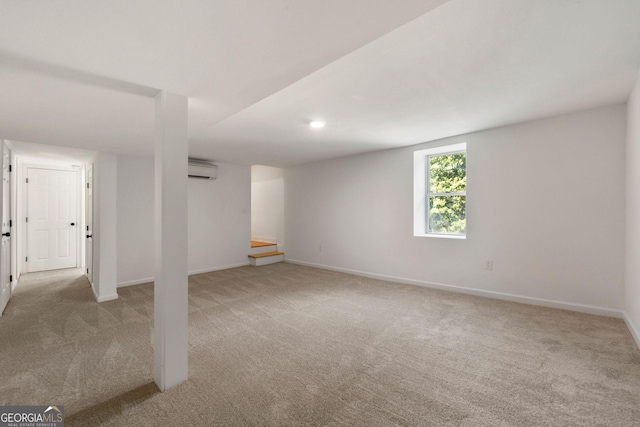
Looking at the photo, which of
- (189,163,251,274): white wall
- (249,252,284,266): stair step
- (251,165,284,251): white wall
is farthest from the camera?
(251,165,284,251): white wall

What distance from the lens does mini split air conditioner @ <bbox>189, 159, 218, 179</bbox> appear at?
546cm

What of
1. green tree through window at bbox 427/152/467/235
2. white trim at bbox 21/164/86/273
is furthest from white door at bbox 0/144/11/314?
green tree through window at bbox 427/152/467/235

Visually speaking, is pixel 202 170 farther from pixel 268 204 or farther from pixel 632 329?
pixel 632 329

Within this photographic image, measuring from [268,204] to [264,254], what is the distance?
154 centimetres

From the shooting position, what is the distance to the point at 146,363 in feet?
7.51

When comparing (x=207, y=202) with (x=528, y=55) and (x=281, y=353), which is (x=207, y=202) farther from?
(x=528, y=55)

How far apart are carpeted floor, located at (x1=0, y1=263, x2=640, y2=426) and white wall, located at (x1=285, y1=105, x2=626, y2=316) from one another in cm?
39

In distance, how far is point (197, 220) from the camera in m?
5.78

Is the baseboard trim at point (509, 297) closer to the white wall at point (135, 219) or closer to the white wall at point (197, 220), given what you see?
the white wall at point (197, 220)

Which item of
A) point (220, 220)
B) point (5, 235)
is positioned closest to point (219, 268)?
point (220, 220)

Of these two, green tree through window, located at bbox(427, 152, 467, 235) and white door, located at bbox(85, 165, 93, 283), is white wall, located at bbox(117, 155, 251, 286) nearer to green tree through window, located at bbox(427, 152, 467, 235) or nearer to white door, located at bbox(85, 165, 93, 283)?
white door, located at bbox(85, 165, 93, 283)

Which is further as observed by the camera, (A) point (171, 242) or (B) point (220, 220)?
(B) point (220, 220)

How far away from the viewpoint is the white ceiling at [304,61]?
1195 mm

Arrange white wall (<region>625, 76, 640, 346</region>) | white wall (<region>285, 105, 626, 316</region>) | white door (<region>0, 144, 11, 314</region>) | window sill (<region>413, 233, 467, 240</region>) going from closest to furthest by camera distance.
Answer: white wall (<region>625, 76, 640, 346</region>), white wall (<region>285, 105, 626, 316</region>), white door (<region>0, 144, 11, 314</region>), window sill (<region>413, 233, 467, 240</region>)
